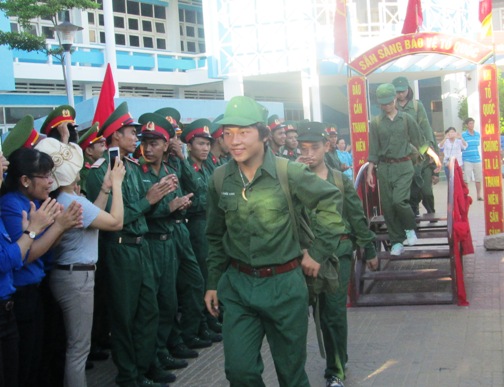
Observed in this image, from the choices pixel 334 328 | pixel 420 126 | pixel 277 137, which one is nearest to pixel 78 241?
pixel 334 328

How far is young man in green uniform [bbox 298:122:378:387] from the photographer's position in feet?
18.0

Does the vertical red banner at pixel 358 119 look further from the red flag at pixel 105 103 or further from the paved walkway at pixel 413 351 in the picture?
the red flag at pixel 105 103

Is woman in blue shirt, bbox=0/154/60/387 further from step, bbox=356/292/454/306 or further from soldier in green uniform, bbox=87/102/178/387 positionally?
step, bbox=356/292/454/306

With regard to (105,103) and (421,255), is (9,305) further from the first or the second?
(421,255)

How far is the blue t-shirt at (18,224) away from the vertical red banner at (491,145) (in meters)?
7.61

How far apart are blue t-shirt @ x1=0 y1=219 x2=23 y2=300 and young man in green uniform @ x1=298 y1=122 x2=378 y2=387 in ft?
7.77

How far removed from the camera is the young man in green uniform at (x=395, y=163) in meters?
8.64

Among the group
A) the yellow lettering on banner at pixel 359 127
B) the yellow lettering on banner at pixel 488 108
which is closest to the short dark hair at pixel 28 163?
the yellow lettering on banner at pixel 359 127

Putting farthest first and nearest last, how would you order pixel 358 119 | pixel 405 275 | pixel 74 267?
pixel 358 119 → pixel 405 275 → pixel 74 267

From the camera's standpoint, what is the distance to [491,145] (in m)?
10.8

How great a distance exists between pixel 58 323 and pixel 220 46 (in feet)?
71.2

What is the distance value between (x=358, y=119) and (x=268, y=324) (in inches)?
269

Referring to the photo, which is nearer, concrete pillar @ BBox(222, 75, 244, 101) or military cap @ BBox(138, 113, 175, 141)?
military cap @ BBox(138, 113, 175, 141)

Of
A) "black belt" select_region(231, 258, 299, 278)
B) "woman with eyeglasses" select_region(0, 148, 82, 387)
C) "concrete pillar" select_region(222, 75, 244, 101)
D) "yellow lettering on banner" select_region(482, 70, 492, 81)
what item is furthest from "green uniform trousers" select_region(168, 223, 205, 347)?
"concrete pillar" select_region(222, 75, 244, 101)
